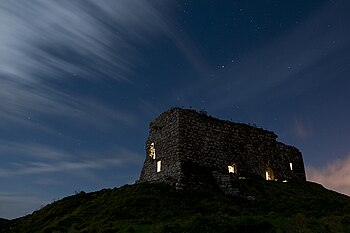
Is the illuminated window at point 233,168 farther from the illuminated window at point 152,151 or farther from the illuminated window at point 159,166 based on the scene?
the illuminated window at point 152,151

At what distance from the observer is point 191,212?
81.6ft

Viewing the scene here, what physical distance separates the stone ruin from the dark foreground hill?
196cm

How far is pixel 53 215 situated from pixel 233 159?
1886cm

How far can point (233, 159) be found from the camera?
1480 inches

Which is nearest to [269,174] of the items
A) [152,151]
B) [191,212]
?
[152,151]

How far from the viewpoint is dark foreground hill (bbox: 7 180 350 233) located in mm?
18641

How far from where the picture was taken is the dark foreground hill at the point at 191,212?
18641 millimetres

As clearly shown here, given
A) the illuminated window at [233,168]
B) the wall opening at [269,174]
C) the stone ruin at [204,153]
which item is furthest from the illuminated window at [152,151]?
the wall opening at [269,174]

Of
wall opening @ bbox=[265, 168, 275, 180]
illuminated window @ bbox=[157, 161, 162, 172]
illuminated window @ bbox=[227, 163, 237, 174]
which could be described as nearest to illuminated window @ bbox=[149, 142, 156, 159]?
illuminated window @ bbox=[157, 161, 162, 172]

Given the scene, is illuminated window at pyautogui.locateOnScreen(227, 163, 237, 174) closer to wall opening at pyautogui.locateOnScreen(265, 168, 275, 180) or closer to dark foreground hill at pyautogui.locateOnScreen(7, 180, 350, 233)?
dark foreground hill at pyautogui.locateOnScreen(7, 180, 350, 233)

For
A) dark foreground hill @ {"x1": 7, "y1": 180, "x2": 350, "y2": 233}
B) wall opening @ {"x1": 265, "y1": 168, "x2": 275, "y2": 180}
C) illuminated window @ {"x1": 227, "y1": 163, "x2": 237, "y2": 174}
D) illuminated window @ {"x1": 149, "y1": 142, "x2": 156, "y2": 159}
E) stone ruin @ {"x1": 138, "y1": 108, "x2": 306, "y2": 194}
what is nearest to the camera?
dark foreground hill @ {"x1": 7, "y1": 180, "x2": 350, "y2": 233}

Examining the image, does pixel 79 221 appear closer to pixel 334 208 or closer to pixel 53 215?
pixel 53 215

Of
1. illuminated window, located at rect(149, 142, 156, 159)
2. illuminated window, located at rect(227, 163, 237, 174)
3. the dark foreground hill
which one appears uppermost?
illuminated window, located at rect(149, 142, 156, 159)

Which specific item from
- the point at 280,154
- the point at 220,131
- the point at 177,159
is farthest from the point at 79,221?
the point at 280,154
